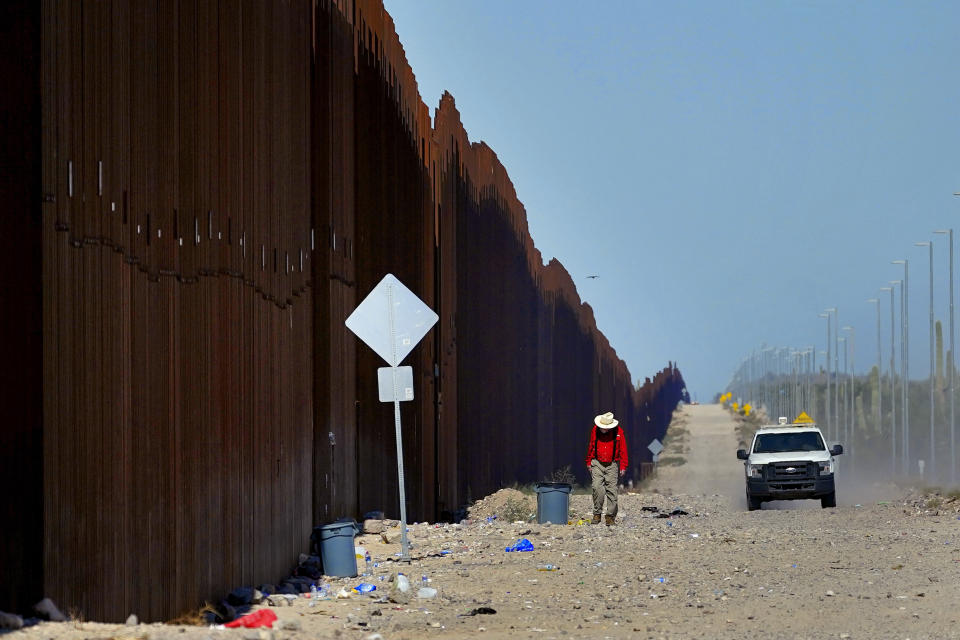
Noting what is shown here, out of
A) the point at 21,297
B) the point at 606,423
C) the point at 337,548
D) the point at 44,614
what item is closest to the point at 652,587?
the point at 337,548

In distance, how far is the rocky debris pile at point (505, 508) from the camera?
27.7 m

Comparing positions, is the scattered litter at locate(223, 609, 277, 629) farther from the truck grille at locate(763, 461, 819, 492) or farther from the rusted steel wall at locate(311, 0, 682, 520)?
the truck grille at locate(763, 461, 819, 492)

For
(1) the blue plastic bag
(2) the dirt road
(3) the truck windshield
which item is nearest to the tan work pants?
(1) the blue plastic bag

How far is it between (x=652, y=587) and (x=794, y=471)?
2061cm

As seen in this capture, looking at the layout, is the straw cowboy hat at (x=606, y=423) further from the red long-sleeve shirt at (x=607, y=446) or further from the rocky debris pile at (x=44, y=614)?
the rocky debris pile at (x=44, y=614)

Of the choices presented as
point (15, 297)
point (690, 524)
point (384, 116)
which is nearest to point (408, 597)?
point (15, 297)

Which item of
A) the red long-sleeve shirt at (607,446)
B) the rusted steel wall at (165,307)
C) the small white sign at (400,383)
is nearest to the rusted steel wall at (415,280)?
the small white sign at (400,383)

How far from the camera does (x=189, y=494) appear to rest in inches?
484

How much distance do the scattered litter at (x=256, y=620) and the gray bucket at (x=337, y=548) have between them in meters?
3.68

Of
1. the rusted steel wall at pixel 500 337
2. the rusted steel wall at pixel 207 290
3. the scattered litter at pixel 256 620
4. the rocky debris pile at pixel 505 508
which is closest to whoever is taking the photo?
the rusted steel wall at pixel 207 290

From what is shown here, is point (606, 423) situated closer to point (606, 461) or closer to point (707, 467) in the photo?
point (606, 461)

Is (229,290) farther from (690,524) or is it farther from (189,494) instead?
(690,524)

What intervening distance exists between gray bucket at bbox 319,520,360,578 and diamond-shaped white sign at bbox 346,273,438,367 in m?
2.45

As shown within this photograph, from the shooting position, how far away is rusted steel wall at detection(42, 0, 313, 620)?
10094mm
